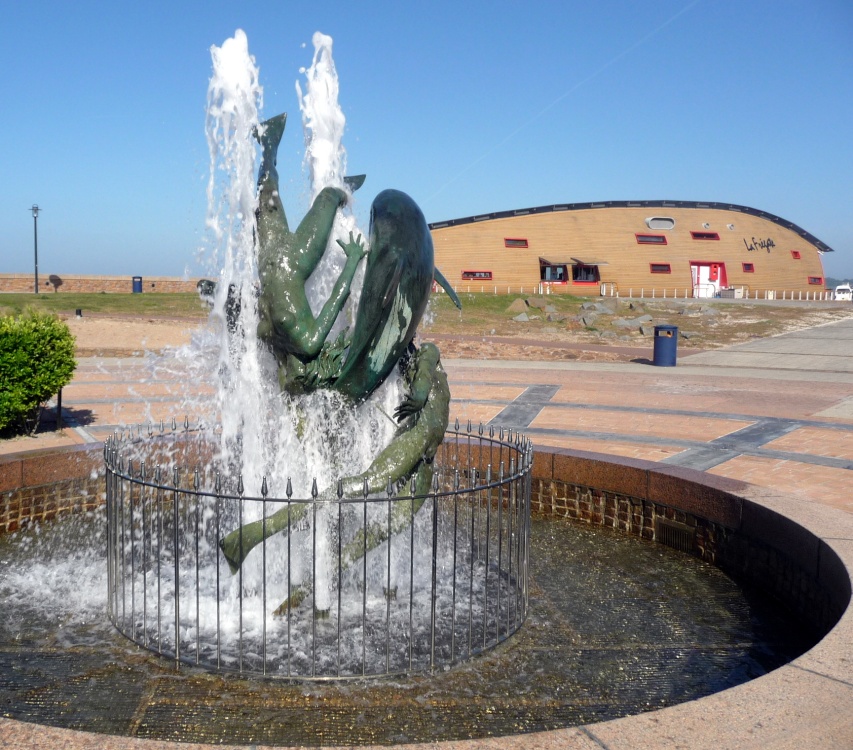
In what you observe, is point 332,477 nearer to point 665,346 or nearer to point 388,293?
point 388,293

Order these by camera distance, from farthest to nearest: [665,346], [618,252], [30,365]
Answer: [618,252] → [665,346] → [30,365]

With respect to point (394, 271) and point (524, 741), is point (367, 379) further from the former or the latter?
point (524, 741)

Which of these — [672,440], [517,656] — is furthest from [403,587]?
[672,440]

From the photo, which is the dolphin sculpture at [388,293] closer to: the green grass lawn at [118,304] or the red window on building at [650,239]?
the green grass lawn at [118,304]

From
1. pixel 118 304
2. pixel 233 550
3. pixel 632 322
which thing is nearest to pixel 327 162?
pixel 233 550

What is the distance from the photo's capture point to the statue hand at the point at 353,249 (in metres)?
6.20

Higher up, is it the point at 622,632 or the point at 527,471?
the point at 527,471

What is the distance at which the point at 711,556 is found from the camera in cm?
695

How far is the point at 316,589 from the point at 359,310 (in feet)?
6.55

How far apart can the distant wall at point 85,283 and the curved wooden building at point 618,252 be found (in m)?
22.6

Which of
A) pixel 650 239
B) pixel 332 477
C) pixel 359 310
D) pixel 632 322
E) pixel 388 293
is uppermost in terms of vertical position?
pixel 650 239

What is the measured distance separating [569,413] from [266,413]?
7.16 meters

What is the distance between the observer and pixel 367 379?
6.10 meters

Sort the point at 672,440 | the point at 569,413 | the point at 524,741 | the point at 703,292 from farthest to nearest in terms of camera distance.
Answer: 1. the point at 703,292
2. the point at 569,413
3. the point at 672,440
4. the point at 524,741
